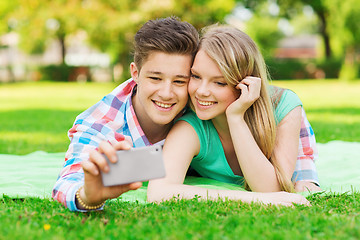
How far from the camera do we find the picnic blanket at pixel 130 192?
3.57 m

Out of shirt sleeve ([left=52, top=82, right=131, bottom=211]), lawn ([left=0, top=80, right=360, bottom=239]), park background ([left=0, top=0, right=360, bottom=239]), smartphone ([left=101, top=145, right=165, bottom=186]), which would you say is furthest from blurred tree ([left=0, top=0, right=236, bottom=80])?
smartphone ([left=101, top=145, right=165, bottom=186])

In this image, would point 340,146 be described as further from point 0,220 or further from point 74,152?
point 0,220

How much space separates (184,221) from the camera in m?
2.56

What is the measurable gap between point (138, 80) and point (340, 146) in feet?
10.4

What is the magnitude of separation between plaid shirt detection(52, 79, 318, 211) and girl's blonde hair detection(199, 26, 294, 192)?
62cm

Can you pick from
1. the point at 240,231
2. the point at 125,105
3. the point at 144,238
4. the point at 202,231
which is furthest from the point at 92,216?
Result: the point at 125,105

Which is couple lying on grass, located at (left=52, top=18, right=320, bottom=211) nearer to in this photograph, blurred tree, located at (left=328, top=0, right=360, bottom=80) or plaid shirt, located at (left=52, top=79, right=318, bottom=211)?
plaid shirt, located at (left=52, top=79, right=318, bottom=211)

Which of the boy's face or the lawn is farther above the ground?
the boy's face

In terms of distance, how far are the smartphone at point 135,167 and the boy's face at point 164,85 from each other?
1.17 meters

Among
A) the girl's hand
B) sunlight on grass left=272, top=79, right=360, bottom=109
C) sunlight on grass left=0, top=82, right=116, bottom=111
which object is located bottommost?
sunlight on grass left=272, top=79, right=360, bottom=109

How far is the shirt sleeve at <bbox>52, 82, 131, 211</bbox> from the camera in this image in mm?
2891

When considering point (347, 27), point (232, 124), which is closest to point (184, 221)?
point (232, 124)

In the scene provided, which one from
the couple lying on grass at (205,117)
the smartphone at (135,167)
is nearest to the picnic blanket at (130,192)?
the couple lying on grass at (205,117)

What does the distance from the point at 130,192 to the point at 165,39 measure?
1247 millimetres
